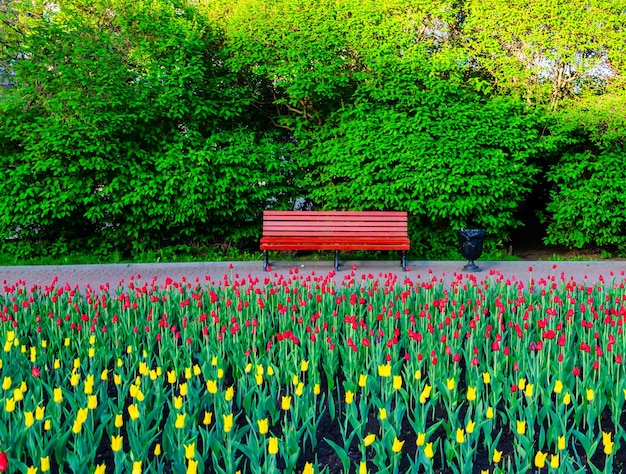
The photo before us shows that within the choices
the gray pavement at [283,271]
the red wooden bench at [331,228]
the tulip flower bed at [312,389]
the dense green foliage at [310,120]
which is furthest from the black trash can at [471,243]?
the tulip flower bed at [312,389]

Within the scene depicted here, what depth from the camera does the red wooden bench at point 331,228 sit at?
354 inches

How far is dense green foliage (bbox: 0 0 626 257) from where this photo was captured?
30.9 feet

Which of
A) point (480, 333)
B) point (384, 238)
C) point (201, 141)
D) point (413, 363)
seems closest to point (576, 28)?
point (384, 238)

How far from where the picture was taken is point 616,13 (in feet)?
32.7

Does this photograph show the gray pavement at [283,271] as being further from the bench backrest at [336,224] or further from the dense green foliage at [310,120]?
the dense green foliage at [310,120]

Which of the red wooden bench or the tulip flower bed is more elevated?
the red wooden bench

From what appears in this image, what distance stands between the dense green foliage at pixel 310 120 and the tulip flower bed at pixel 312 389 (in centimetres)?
434

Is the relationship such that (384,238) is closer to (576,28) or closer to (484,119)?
(484,119)

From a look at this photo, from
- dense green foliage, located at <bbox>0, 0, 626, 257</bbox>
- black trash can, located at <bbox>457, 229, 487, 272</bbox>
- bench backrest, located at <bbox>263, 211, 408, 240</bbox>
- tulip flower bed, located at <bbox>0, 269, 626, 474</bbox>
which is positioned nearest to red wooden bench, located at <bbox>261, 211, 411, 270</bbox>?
bench backrest, located at <bbox>263, 211, 408, 240</bbox>

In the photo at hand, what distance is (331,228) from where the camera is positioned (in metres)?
9.32

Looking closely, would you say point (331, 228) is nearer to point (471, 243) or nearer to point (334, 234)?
point (334, 234)

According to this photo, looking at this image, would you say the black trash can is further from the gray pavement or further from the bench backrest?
the bench backrest

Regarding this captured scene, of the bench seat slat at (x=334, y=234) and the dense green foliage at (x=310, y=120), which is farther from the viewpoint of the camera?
the dense green foliage at (x=310, y=120)

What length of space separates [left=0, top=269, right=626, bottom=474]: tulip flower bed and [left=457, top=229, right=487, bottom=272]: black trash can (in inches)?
119
